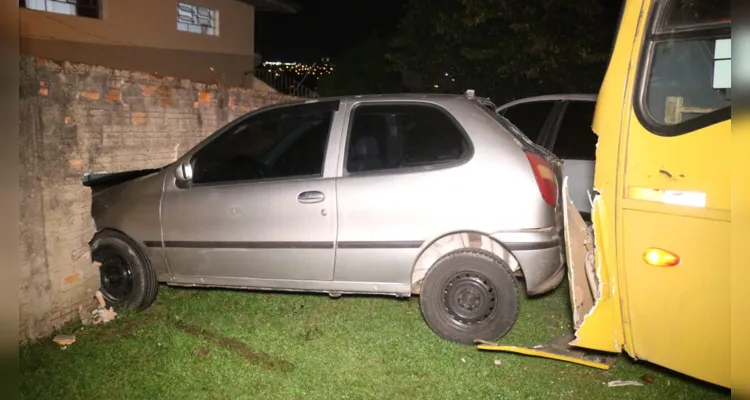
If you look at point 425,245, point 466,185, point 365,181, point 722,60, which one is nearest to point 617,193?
point 722,60

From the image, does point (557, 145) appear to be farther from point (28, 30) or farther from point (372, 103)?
point (28, 30)

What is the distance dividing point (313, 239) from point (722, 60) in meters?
2.83

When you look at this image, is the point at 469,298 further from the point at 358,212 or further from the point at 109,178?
the point at 109,178

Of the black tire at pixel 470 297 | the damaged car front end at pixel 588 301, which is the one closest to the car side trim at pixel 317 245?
the black tire at pixel 470 297

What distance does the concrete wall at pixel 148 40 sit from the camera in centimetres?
1037

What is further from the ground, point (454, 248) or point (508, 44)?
point (508, 44)

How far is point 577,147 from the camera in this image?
6.08 m

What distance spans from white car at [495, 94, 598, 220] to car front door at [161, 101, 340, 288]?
276 centimetres

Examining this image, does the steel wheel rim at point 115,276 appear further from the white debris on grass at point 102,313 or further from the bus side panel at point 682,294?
the bus side panel at point 682,294

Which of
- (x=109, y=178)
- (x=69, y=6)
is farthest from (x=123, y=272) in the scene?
(x=69, y=6)

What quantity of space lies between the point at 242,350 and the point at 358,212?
1349mm

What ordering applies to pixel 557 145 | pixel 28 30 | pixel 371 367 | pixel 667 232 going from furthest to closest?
pixel 28 30 → pixel 557 145 → pixel 371 367 → pixel 667 232

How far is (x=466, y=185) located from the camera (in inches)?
155

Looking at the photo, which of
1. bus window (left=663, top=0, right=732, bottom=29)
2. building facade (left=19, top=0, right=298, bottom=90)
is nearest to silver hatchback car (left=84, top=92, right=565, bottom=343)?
bus window (left=663, top=0, right=732, bottom=29)
